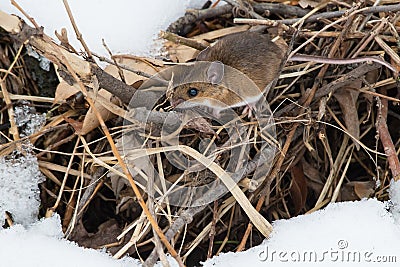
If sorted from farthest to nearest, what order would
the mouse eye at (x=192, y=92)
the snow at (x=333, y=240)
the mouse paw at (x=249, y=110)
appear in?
the mouse eye at (x=192, y=92) < the mouse paw at (x=249, y=110) < the snow at (x=333, y=240)

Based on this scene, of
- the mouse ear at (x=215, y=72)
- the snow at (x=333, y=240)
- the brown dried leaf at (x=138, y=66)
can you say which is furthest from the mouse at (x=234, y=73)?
the snow at (x=333, y=240)

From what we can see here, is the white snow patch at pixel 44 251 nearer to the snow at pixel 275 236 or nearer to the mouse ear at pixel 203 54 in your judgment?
the snow at pixel 275 236

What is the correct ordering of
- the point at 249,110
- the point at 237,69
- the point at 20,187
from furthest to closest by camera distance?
the point at 237,69, the point at 249,110, the point at 20,187

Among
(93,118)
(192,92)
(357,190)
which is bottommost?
(357,190)

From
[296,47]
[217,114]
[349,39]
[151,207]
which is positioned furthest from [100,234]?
[349,39]

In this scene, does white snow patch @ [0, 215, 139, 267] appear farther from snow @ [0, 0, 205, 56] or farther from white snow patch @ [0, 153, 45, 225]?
snow @ [0, 0, 205, 56]

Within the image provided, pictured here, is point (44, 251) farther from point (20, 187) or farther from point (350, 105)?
point (350, 105)

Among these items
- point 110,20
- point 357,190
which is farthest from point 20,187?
point 357,190

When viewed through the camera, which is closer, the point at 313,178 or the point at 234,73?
the point at 313,178
